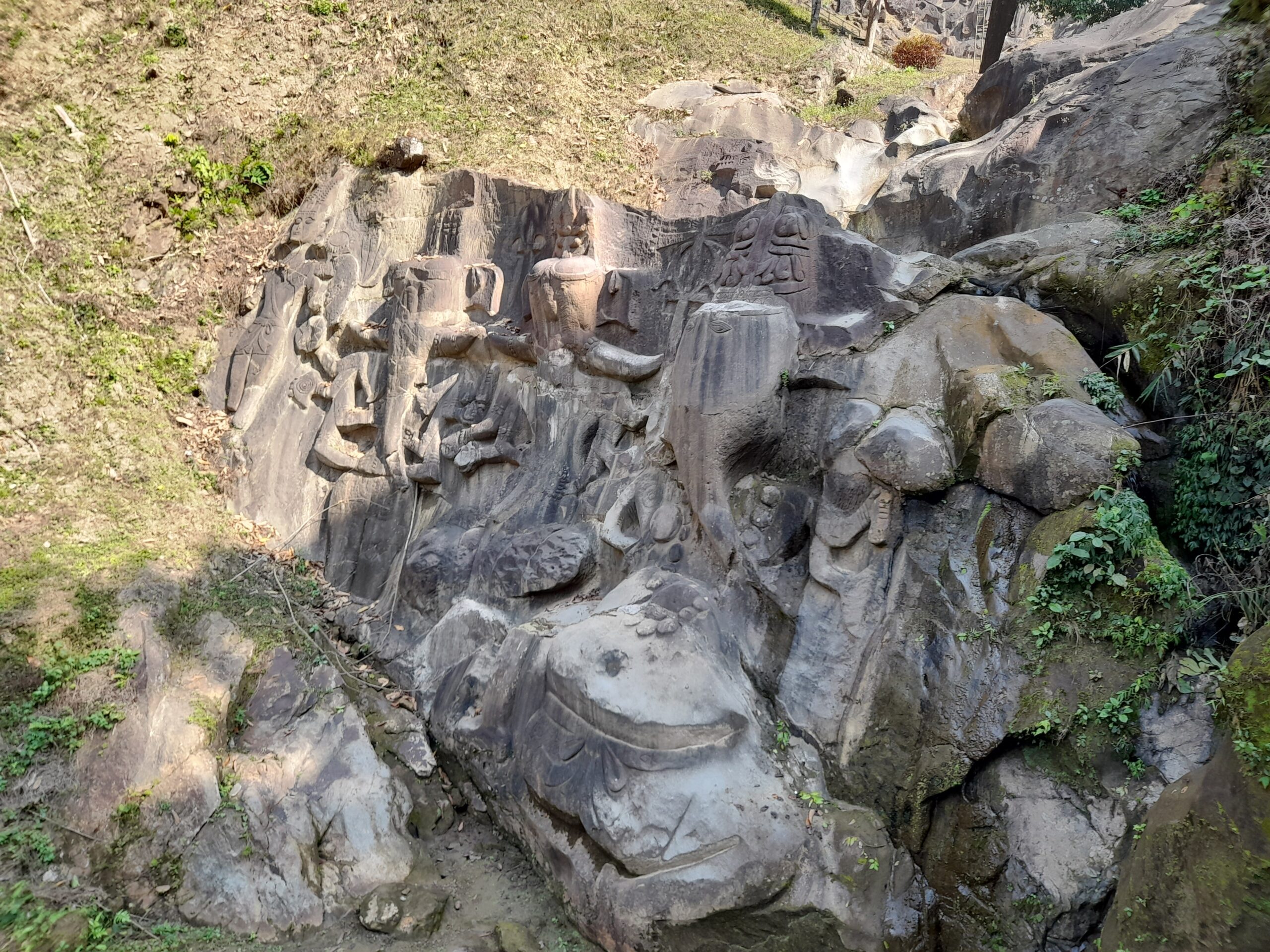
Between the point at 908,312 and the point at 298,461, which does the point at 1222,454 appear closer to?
the point at 908,312

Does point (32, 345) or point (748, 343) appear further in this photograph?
point (32, 345)

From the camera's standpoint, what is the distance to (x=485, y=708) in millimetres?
5227

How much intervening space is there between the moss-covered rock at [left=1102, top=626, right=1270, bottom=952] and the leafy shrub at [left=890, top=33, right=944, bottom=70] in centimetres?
2012

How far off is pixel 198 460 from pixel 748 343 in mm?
6396

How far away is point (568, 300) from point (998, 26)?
1233 cm

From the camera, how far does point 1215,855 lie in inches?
97.5

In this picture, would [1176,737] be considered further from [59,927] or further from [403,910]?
[59,927]

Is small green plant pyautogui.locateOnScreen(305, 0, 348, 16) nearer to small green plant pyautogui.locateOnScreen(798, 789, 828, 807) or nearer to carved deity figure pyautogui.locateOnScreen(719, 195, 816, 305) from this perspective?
carved deity figure pyautogui.locateOnScreen(719, 195, 816, 305)

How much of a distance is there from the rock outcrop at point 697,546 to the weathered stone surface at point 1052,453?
19 mm

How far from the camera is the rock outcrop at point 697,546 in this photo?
3.93 meters

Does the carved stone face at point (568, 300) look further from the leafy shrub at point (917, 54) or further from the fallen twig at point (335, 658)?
the leafy shrub at point (917, 54)

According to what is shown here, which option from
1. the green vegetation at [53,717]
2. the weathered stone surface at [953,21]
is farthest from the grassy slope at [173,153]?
the weathered stone surface at [953,21]

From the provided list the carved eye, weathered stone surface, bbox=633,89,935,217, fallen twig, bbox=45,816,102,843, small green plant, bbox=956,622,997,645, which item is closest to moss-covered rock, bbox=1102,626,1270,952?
small green plant, bbox=956,622,997,645

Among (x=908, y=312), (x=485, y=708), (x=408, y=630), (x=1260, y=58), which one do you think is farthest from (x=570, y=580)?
(x=1260, y=58)
